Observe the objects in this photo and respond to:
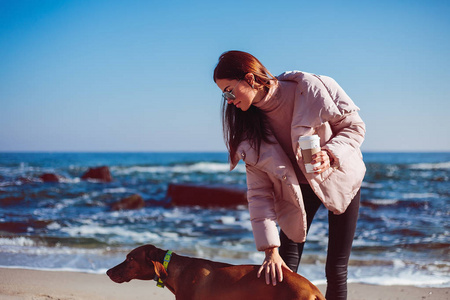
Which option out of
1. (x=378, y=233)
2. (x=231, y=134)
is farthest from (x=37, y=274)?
(x=378, y=233)

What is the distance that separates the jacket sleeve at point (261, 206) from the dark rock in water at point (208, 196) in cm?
930

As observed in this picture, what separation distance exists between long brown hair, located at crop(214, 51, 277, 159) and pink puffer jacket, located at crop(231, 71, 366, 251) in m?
Answer: 0.06

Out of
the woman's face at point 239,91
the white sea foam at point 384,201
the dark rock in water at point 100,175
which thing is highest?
the woman's face at point 239,91

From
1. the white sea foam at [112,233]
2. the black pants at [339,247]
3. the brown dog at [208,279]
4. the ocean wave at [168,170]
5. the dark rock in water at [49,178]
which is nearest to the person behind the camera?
the brown dog at [208,279]

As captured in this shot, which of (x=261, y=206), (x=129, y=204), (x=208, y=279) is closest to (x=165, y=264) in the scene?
(x=208, y=279)

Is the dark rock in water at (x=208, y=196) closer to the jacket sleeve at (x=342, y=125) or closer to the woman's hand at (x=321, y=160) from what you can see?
the jacket sleeve at (x=342, y=125)

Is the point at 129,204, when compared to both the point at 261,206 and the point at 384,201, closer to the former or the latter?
the point at 384,201

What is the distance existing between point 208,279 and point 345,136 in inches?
49.4

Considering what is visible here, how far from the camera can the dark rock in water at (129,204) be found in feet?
38.3

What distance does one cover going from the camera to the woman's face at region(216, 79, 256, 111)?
2562 mm

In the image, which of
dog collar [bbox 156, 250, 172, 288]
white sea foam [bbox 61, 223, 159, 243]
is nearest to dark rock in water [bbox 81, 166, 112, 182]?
white sea foam [bbox 61, 223, 159, 243]

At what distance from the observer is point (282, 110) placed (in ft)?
8.96

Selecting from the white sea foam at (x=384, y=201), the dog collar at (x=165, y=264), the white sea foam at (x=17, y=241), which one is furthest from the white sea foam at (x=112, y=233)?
the white sea foam at (x=384, y=201)

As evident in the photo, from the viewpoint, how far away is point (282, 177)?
2592 millimetres
